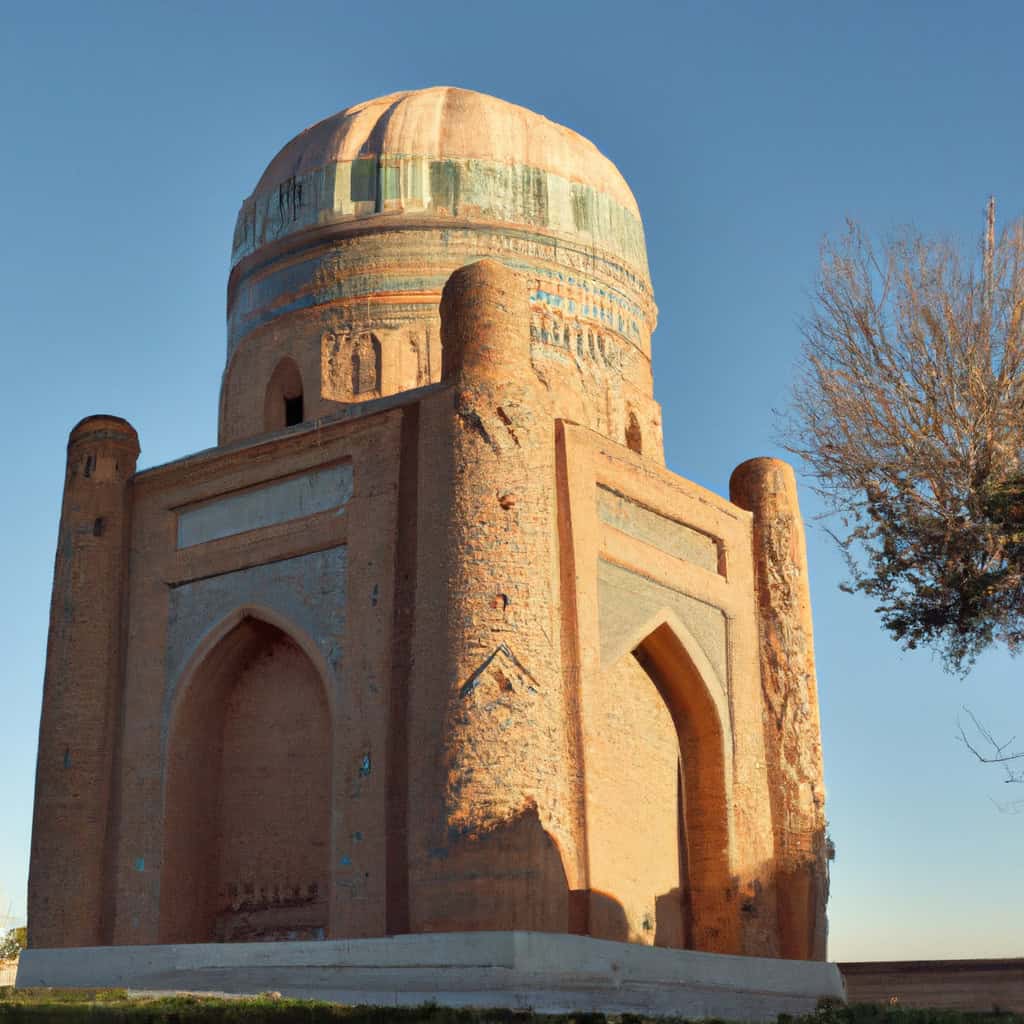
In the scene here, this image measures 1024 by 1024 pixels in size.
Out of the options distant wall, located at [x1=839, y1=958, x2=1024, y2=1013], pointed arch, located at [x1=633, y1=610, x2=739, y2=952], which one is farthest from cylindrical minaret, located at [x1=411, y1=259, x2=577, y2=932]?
distant wall, located at [x1=839, y1=958, x2=1024, y2=1013]

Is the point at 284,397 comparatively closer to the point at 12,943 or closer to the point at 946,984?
the point at 946,984

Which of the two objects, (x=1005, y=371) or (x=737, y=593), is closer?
(x=1005, y=371)

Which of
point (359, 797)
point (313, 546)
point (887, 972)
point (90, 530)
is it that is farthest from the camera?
point (887, 972)

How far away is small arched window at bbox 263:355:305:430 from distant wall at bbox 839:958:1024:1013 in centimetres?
811

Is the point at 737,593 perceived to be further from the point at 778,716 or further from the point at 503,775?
the point at 503,775

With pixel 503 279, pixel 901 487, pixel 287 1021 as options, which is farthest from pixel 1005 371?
pixel 287 1021

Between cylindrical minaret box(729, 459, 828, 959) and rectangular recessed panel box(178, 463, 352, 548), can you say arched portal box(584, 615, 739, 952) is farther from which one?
rectangular recessed panel box(178, 463, 352, 548)

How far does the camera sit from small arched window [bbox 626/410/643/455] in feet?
51.4

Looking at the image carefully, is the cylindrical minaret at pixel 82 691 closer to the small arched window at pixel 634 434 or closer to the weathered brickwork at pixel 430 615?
the weathered brickwork at pixel 430 615

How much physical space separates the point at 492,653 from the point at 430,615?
2.07 feet

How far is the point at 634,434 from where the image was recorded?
15.7 metres

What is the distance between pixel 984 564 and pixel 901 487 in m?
0.72

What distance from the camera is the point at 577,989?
1059cm

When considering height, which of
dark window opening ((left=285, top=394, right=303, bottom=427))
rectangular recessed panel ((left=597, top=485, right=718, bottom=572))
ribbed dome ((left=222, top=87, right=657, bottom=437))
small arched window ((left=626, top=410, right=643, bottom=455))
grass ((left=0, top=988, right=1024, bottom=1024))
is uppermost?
ribbed dome ((left=222, top=87, right=657, bottom=437))
